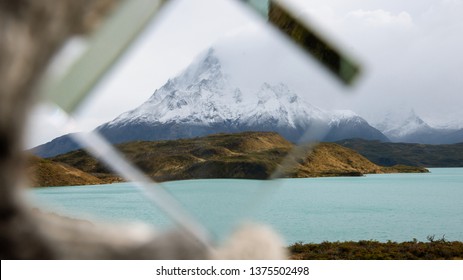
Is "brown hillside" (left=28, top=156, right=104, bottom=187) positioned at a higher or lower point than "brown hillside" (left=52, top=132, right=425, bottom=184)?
higher

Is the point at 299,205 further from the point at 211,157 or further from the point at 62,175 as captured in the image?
the point at 211,157

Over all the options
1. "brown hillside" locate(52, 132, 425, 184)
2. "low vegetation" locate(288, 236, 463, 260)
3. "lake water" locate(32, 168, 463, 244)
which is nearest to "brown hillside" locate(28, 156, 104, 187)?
"lake water" locate(32, 168, 463, 244)

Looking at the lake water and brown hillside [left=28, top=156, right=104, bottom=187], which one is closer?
the lake water

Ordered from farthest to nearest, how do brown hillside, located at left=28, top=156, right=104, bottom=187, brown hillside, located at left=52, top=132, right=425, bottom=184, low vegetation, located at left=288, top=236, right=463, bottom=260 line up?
brown hillside, located at left=28, top=156, right=104, bottom=187 → low vegetation, located at left=288, top=236, right=463, bottom=260 → brown hillside, located at left=52, top=132, right=425, bottom=184

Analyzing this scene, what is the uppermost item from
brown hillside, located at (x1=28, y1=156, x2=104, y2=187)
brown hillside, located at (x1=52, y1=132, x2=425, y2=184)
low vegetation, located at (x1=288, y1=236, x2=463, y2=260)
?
brown hillside, located at (x1=28, y1=156, x2=104, y2=187)

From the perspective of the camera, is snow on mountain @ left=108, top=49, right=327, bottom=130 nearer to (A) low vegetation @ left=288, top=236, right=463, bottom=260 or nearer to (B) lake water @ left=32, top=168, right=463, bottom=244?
(B) lake water @ left=32, top=168, right=463, bottom=244

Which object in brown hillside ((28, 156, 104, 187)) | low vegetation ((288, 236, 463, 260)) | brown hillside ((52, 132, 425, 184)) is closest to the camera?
brown hillside ((52, 132, 425, 184))

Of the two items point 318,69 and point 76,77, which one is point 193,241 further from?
point 318,69
